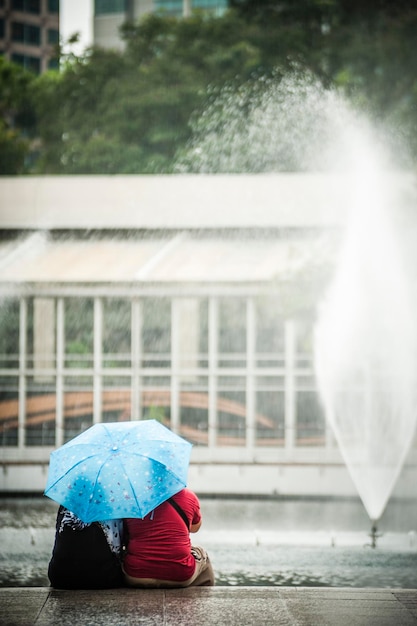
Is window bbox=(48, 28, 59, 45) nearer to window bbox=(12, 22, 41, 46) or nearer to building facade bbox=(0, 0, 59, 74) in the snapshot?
building facade bbox=(0, 0, 59, 74)

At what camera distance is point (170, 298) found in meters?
13.6

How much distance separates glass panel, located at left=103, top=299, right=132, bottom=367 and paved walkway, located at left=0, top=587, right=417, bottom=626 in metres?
9.16

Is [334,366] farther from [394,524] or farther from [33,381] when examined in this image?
[33,381]

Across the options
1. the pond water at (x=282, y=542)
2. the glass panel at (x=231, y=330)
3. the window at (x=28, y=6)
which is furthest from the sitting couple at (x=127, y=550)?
the window at (x=28, y=6)

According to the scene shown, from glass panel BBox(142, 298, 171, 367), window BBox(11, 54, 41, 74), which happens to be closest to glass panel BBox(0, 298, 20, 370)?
glass panel BBox(142, 298, 171, 367)

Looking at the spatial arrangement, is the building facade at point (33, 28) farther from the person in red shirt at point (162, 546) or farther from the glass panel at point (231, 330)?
the person in red shirt at point (162, 546)

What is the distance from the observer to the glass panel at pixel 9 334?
46.6 ft

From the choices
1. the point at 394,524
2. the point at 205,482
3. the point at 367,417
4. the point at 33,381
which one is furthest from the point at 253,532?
the point at 33,381

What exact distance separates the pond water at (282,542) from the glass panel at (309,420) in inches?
Result: 45.4

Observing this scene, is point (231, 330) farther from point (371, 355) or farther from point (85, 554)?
point (85, 554)

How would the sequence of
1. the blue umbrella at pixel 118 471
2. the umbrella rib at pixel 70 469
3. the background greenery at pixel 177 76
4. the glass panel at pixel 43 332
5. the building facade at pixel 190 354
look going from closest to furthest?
the blue umbrella at pixel 118 471 < the umbrella rib at pixel 70 469 < the building facade at pixel 190 354 < the glass panel at pixel 43 332 < the background greenery at pixel 177 76

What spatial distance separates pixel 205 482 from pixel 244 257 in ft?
11.3

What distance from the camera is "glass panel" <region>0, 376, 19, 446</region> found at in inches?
535

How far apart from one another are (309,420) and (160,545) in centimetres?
897
